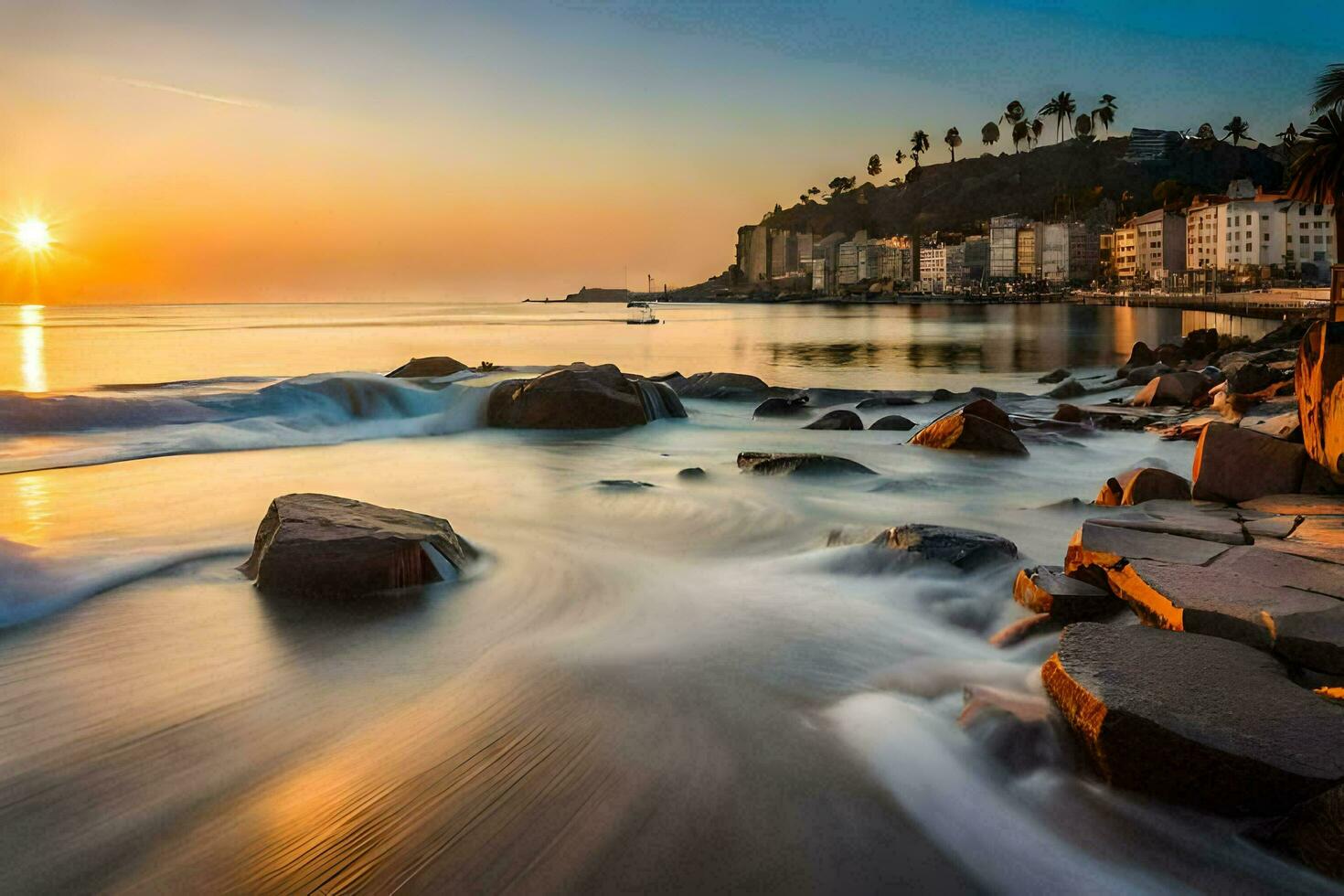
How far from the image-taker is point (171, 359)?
1590 inches

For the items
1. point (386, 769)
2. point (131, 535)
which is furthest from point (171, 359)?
point (386, 769)

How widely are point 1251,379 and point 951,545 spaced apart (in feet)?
42.9

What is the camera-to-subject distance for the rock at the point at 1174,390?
1852 centimetres

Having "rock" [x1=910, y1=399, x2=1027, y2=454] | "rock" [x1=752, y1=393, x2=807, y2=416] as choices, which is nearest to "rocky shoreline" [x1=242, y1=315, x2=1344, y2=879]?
"rock" [x1=910, y1=399, x2=1027, y2=454]

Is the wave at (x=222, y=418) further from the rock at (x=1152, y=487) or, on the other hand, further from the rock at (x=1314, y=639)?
the rock at (x=1314, y=639)

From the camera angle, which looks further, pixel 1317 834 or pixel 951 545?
pixel 951 545

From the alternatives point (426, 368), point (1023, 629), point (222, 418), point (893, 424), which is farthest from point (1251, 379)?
point (222, 418)

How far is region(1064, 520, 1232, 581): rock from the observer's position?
527cm

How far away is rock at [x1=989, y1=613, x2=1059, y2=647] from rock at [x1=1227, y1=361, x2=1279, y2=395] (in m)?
13.6

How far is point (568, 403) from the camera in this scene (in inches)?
652

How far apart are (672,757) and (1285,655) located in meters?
2.89

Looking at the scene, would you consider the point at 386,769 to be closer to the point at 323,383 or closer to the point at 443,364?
the point at 323,383

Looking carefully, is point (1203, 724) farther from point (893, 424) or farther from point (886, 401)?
point (886, 401)

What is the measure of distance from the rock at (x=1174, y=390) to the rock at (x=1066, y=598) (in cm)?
1535
